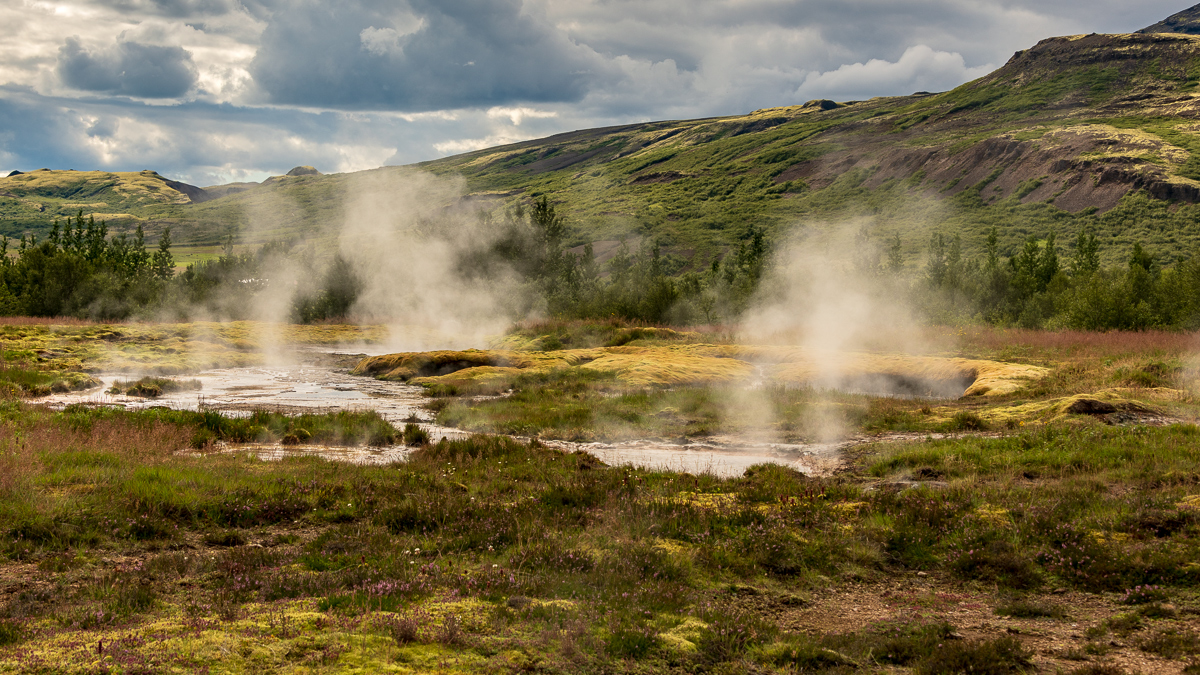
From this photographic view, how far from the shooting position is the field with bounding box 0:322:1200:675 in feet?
19.8

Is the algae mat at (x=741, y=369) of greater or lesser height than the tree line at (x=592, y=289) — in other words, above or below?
below

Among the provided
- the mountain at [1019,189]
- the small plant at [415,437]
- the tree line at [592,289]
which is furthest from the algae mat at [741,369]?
the mountain at [1019,189]

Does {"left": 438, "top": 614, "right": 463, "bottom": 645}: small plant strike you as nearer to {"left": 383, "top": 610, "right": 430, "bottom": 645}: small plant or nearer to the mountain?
{"left": 383, "top": 610, "right": 430, "bottom": 645}: small plant

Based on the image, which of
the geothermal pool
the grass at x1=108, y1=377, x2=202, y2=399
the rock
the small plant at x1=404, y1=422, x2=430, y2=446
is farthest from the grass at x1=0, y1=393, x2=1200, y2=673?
the grass at x1=108, y1=377, x2=202, y2=399

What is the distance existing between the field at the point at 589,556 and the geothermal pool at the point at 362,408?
46.1 inches

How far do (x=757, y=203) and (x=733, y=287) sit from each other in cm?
13106

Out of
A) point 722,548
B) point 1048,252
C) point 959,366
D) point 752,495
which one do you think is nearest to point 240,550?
point 722,548

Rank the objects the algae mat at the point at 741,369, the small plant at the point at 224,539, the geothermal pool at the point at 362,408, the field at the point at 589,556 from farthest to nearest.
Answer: the algae mat at the point at 741,369, the geothermal pool at the point at 362,408, the small plant at the point at 224,539, the field at the point at 589,556

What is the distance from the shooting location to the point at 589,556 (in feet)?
28.1

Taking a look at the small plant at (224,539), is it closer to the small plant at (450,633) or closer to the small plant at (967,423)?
the small plant at (450,633)

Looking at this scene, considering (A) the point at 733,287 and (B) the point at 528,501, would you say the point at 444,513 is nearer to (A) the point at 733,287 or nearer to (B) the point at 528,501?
(B) the point at 528,501

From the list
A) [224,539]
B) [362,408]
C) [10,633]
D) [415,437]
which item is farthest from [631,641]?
[362,408]

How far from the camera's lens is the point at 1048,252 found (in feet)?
228

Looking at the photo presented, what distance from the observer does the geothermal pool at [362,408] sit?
15.9 m
